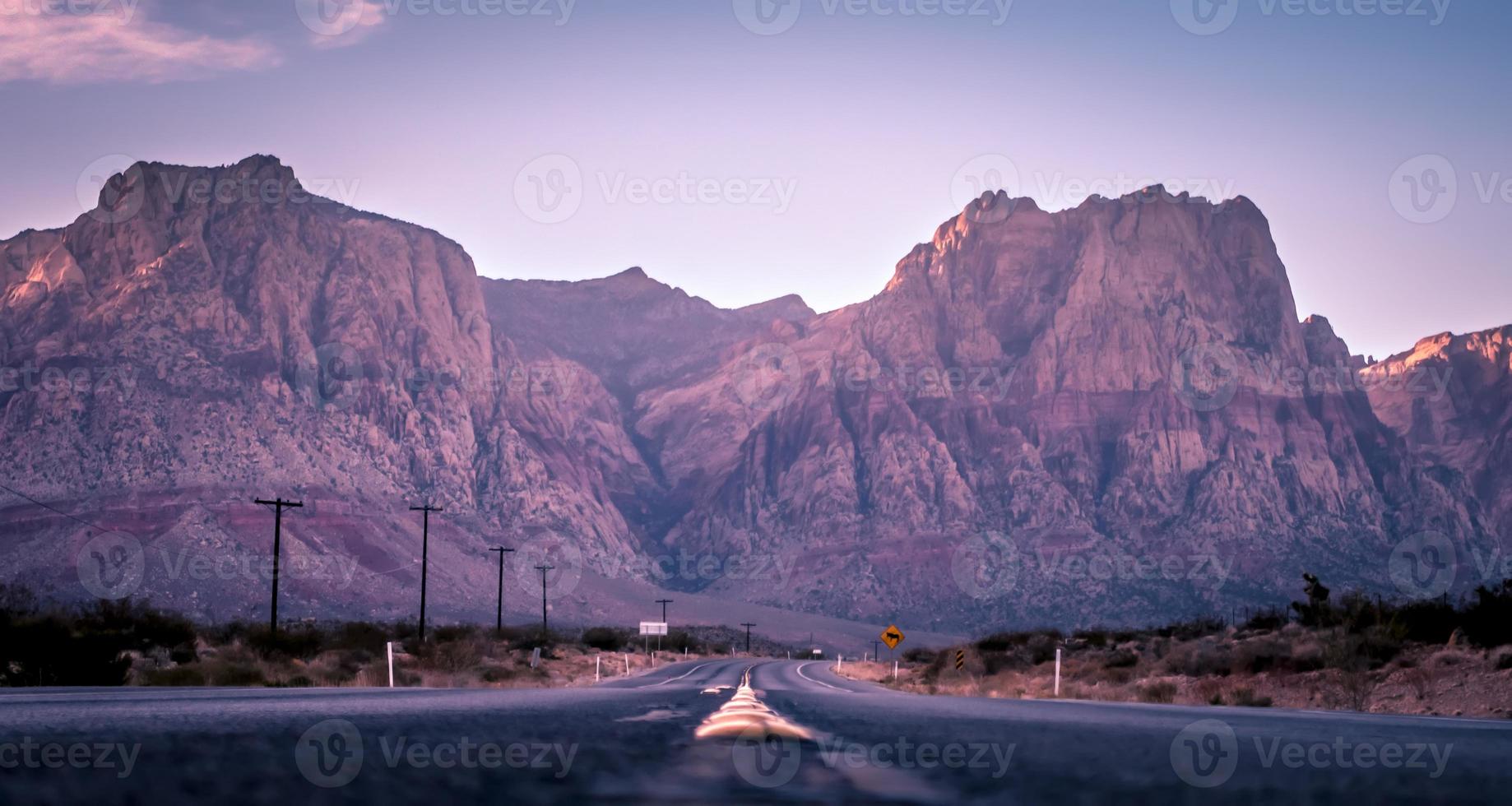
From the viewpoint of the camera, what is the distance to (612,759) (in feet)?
13.4

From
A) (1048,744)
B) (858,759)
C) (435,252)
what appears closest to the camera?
(858,759)

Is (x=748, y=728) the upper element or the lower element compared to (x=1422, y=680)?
upper

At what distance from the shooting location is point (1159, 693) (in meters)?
30.0

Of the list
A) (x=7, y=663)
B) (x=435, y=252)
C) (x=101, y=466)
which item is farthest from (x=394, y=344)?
(x=7, y=663)

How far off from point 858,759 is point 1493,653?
92.0ft

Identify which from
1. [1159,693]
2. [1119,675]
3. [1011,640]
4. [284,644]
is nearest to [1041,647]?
[1011,640]

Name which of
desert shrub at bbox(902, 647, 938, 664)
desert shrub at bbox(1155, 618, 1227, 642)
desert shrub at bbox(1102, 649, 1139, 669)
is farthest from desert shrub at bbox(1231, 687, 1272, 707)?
desert shrub at bbox(902, 647, 938, 664)

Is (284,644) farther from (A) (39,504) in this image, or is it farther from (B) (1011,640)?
(A) (39,504)

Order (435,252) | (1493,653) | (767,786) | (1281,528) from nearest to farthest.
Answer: (767,786)
(1493,653)
(1281,528)
(435,252)

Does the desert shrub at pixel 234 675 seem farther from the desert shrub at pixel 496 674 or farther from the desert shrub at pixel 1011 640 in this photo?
the desert shrub at pixel 1011 640

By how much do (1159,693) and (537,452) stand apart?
6096 inches

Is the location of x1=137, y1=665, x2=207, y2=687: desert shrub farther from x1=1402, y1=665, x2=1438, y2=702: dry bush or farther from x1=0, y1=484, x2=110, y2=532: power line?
x1=0, y1=484, x2=110, y2=532: power line

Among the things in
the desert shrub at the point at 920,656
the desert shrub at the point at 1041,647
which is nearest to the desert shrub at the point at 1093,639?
the desert shrub at the point at 1041,647

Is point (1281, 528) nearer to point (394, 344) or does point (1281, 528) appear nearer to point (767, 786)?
point (394, 344)
